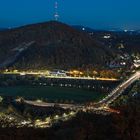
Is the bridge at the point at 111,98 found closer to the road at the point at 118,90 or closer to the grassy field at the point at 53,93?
the road at the point at 118,90

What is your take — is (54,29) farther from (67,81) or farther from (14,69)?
(67,81)

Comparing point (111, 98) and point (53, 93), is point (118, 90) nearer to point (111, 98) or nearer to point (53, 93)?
point (111, 98)

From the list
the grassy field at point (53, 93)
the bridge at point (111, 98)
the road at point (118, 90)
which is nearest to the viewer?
the bridge at point (111, 98)

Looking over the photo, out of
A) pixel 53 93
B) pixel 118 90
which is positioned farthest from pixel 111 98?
pixel 53 93

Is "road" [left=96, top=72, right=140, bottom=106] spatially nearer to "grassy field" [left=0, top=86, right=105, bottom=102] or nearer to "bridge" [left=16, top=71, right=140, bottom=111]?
"bridge" [left=16, top=71, right=140, bottom=111]

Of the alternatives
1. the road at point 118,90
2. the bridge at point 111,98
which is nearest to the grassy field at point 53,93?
the road at point 118,90

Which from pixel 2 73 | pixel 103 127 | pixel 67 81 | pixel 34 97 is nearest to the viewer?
pixel 103 127

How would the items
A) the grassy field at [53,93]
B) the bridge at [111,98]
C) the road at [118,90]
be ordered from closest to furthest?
1. the bridge at [111,98]
2. the road at [118,90]
3. the grassy field at [53,93]

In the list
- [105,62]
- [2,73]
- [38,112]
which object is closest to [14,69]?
[2,73]

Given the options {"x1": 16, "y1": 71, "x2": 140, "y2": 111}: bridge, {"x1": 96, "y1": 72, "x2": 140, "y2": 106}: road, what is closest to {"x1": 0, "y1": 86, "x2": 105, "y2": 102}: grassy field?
{"x1": 96, "y1": 72, "x2": 140, "y2": 106}: road
